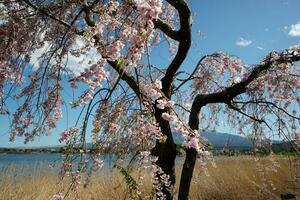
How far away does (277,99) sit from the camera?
6.47 meters

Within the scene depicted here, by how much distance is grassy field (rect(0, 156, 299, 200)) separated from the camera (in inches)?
282

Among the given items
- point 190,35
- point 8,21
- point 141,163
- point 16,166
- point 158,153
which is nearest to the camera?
point 141,163

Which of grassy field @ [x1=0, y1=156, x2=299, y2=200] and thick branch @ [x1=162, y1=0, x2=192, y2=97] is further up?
thick branch @ [x1=162, y1=0, x2=192, y2=97]

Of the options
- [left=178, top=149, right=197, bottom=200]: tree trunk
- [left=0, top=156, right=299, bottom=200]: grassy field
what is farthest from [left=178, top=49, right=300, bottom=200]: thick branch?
[left=0, top=156, right=299, bottom=200]: grassy field

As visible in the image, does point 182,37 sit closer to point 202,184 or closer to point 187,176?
point 187,176

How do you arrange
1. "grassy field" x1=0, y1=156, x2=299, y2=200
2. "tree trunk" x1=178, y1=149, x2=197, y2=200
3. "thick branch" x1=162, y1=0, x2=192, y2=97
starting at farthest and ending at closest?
"grassy field" x1=0, y1=156, x2=299, y2=200, "tree trunk" x1=178, y1=149, x2=197, y2=200, "thick branch" x1=162, y1=0, x2=192, y2=97

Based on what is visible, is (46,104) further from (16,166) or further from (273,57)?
(16,166)

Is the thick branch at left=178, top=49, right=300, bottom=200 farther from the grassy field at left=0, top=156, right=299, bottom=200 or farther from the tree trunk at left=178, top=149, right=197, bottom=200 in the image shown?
the grassy field at left=0, top=156, right=299, bottom=200

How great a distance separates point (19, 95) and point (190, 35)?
214cm

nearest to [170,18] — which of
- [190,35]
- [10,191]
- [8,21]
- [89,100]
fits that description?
[190,35]

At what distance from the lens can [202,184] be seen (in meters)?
9.77

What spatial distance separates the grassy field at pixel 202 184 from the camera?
716cm

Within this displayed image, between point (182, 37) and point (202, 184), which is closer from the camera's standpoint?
point (182, 37)

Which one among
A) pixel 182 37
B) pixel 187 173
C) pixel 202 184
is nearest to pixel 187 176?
pixel 187 173
